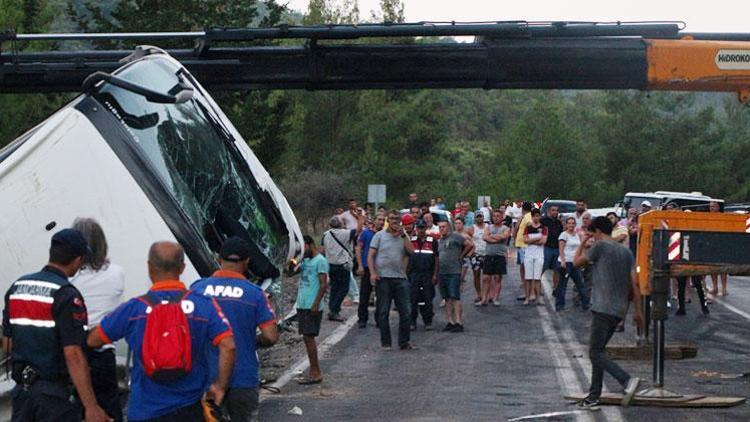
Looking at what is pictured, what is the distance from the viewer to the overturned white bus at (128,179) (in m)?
9.67

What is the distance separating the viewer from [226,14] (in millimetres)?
42281

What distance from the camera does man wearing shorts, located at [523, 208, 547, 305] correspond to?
25.3m

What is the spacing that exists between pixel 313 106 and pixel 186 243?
192 ft

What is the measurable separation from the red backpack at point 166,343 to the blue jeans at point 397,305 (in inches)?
457

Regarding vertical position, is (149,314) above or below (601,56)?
below

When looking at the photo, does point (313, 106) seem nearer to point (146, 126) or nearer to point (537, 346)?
point (537, 346)

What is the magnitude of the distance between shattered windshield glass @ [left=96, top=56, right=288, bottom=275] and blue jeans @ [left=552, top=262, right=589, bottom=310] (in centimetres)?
1241

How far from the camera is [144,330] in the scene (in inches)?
272

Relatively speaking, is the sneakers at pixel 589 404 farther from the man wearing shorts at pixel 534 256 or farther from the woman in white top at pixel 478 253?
the woman in white top at pixel 478 253

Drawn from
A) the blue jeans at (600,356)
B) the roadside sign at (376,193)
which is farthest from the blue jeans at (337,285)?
the roadside sign at (376,193)

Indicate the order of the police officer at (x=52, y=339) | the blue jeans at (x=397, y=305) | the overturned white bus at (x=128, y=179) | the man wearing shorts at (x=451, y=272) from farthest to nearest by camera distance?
the man wearing shorts at (x=451, y=272) < the blue jeans at (x=397, y=305) < the overturned white bus at (x=128, y=179) < the police officer at (x=52, y=339)

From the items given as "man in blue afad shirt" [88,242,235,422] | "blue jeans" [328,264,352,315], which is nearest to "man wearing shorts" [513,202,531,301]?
"blue jeans" [328,264,352,315]

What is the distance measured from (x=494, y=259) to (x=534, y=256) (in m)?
0.74

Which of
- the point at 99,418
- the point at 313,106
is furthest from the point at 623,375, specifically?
the point at 313,106
